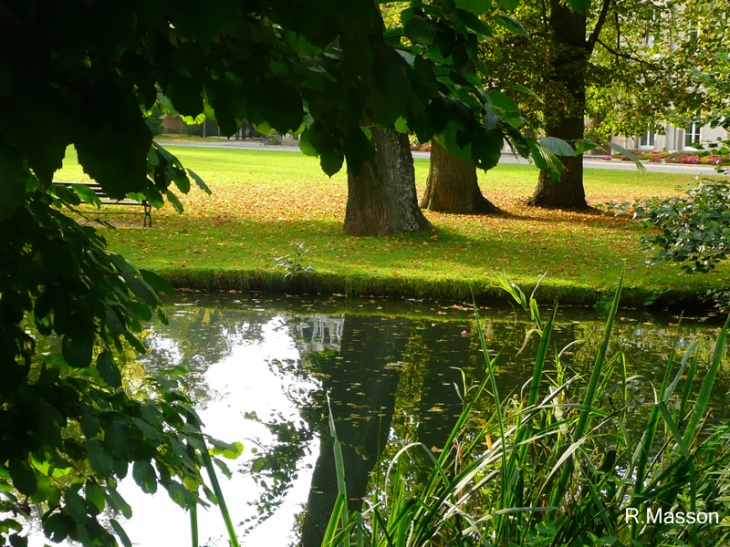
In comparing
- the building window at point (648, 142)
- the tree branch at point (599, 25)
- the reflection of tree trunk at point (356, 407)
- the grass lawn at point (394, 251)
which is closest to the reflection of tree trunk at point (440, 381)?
the reflection of tree trunk at point (356, 407)

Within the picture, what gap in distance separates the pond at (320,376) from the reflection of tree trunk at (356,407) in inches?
0.5

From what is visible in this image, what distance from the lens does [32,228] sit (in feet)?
6.58

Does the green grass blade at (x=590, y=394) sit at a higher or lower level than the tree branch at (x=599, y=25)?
lower

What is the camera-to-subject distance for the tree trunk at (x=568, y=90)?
18.4m

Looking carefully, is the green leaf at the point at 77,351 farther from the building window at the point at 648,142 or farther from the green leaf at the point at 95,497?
the building window at the point at 648,142

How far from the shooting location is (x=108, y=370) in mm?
2184

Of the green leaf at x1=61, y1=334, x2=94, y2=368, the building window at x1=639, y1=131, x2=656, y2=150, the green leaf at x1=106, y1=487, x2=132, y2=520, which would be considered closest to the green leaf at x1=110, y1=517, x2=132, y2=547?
the green leaf at x1=106, y1=487, x2=132, y2=520

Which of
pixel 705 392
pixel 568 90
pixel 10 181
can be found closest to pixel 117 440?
pixel 10 181

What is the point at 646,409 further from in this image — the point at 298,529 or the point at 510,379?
the point at 298,529

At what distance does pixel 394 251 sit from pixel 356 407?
669cm

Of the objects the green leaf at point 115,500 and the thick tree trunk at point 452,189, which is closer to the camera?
the green leaf at point 115,500

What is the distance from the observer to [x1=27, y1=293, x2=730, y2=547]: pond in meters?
5.17

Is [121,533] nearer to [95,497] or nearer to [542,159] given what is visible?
[95,497]

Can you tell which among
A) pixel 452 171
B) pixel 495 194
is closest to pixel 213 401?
pixel 452 171
